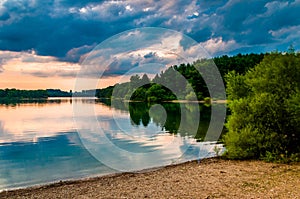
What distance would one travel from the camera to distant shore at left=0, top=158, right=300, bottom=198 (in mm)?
9414

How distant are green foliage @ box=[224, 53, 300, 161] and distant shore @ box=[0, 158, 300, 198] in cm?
153

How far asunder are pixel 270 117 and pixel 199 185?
6.54 m

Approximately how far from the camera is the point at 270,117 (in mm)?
15039

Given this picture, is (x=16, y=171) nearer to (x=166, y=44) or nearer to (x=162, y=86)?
(x=166, y=44)

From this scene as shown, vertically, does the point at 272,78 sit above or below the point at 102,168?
above

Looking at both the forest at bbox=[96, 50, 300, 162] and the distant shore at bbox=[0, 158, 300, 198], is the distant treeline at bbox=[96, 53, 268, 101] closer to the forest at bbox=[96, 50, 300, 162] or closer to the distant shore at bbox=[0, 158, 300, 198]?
the forest at bbox=[96, 50, 300, 162]

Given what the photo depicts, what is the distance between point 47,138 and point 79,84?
13701 mm

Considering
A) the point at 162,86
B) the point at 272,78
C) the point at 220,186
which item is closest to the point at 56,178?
the point at 220,186

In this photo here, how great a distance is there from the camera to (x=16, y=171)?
1644cm

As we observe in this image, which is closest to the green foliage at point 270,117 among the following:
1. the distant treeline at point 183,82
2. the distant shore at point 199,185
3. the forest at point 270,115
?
the forest at point 270,115

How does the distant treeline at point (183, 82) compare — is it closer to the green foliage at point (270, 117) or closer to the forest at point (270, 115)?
the forest at point (270, 115)

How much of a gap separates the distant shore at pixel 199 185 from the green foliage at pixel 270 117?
1529 millimetres

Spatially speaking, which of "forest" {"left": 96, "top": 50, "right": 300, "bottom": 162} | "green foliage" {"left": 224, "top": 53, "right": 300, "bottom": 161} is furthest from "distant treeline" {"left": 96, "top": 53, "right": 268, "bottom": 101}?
"green foliage" {"left": 224, "top": 53, "right": 300, "bottom": 161}

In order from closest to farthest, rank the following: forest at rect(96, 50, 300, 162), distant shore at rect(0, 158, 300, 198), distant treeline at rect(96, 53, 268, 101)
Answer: distant shore at rect(0, 158, 300, 198), forest at rect(96, 50, 300, 162), distant treeline at rect(96, 53, 268, 101)
